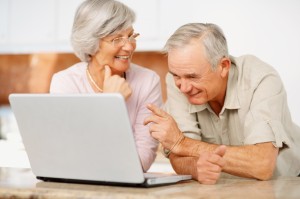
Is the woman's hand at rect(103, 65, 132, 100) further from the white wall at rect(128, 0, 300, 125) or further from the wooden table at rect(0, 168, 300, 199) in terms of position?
the white wall at rect(128, 0, 300, 125)

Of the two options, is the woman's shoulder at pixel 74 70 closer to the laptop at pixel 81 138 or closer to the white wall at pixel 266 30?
the laptop at pixel 81 138

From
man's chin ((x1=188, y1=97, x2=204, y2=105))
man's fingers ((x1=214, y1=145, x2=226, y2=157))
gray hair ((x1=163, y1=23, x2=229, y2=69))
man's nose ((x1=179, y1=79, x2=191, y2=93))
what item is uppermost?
gray hair ((x1=163, y1=23, x2=229, y2=69))

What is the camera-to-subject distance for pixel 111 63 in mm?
2049

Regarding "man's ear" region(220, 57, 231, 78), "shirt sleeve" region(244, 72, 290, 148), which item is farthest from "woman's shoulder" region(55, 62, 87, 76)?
"shirt sleeve" region(244, 72, 290, 148)

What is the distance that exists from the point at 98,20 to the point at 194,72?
→ 0.50 meters

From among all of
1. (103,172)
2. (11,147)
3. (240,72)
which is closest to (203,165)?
(103,172)

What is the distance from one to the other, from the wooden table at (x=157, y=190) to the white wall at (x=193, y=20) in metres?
1.81

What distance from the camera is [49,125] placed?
52.2 inches

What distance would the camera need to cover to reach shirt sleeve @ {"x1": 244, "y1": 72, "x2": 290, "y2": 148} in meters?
1.60

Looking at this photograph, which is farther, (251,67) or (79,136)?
(251,67)

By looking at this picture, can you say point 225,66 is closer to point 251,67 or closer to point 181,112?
point 251,67

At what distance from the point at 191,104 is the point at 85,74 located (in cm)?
50

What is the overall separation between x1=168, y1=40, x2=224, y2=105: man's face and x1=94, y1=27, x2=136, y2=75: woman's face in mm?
326

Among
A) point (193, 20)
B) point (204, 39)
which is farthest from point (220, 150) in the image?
point (193, 20)
